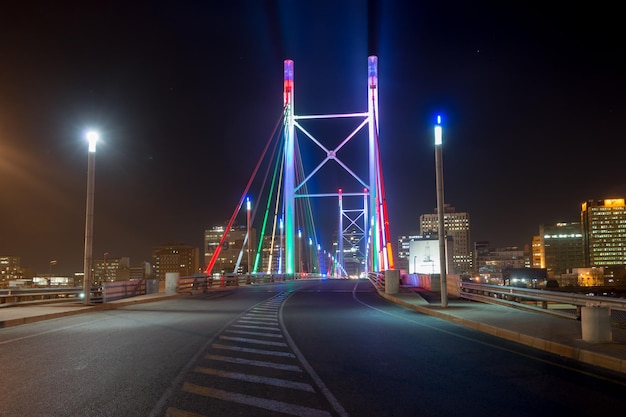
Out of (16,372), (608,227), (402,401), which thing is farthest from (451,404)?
(608,227)

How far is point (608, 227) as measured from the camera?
139 m

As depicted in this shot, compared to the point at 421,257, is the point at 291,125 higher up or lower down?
higher up

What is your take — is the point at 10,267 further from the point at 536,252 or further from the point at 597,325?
the point at 536,252

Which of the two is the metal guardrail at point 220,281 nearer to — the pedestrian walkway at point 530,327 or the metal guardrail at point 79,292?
the metal guardrail at point 79,292

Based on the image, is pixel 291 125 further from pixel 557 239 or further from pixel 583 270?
pixel 557 239

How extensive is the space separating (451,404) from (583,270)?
9300 centimetres

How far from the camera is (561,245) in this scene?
496ft

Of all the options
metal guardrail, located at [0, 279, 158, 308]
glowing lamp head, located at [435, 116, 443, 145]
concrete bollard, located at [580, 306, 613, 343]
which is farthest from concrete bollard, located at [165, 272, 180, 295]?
concrete bollard, located at [580, 306, 613, 343]

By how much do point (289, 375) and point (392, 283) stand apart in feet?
69.1

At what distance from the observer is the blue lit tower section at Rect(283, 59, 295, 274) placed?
2217 inches

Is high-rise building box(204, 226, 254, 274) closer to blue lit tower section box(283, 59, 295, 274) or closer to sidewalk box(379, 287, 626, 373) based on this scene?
blue lit tower section box(283, 59, 295, 274)

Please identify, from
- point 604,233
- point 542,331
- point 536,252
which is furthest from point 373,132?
point 536,252

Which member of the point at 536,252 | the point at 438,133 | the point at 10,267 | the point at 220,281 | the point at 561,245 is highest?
the point at 438,133

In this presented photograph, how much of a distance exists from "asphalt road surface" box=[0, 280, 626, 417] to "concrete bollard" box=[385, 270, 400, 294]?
47.6ft
